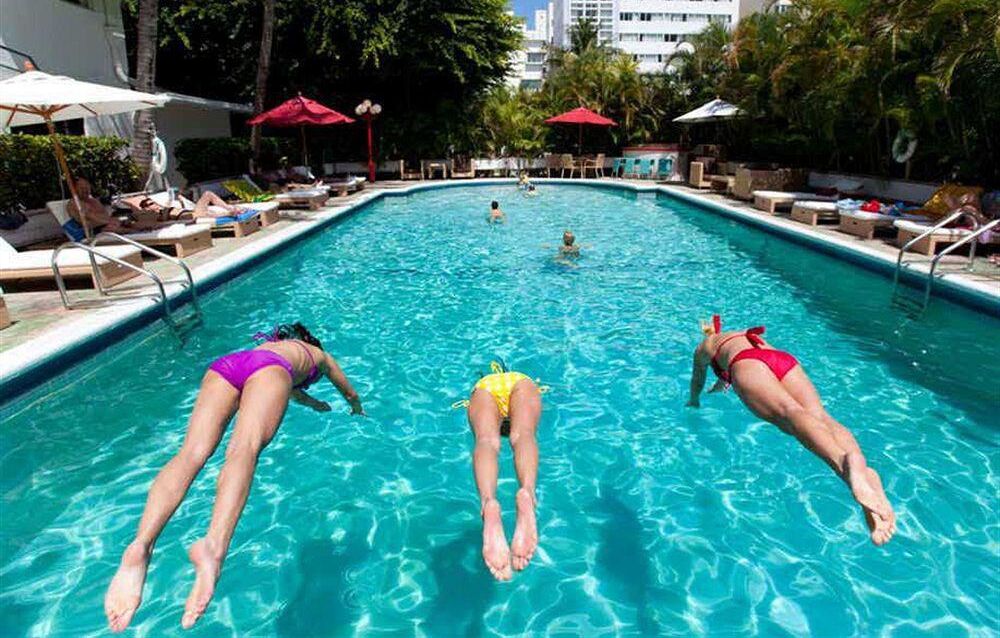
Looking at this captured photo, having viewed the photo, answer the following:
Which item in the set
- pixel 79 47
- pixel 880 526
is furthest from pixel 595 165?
pixel 880 526

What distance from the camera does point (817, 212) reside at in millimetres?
12609

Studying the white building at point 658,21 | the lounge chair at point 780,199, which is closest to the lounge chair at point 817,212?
the lounge chair at point 780,199

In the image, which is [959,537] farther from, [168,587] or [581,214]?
[581,214]

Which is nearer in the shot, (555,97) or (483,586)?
(483,586)

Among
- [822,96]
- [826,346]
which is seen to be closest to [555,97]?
A: [822,96]

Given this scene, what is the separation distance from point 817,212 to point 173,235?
38.6ft

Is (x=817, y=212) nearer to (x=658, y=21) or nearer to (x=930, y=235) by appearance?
(x=930, y=235)

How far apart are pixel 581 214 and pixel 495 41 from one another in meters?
11.7

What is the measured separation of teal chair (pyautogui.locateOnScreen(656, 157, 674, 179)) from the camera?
24234 millimetres

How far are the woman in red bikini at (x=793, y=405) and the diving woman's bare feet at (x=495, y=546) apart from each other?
1.36 m

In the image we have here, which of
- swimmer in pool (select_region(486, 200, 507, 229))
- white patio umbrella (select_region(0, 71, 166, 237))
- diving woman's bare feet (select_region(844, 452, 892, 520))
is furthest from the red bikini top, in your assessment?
swimmer in pool (select_region(486, 200, 507, 229))

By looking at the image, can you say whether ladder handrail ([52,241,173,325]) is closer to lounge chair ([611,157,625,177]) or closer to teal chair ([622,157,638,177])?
teal chair ([622,157,638,177])

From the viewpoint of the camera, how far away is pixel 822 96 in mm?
14406

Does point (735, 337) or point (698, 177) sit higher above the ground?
point (698, 177)
